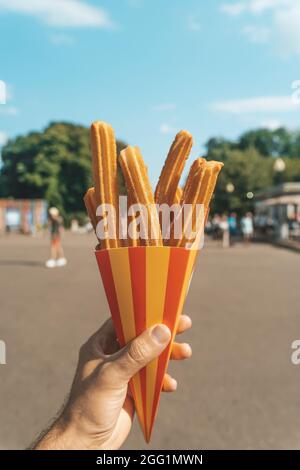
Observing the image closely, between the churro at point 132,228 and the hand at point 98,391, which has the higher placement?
the churro at point 132,228

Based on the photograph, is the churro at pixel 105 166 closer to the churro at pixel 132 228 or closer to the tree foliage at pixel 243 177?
the churro at pixel 132 228

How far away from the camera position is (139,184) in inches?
66.9

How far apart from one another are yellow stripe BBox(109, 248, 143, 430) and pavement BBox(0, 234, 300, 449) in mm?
1417

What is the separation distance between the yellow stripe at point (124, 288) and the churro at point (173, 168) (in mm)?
195

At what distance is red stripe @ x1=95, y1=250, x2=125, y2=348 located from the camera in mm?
1797

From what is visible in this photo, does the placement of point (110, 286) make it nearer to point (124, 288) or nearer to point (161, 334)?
point (124, 288)

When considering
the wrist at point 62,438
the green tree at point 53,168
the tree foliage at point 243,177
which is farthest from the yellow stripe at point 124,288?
the green tree at point 53,168

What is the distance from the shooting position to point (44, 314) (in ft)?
32.1

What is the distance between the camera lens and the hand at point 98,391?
181cm

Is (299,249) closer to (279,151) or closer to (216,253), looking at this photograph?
(216,253)

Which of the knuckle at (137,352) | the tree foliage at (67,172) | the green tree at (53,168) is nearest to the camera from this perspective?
the knuckle at (137,352)

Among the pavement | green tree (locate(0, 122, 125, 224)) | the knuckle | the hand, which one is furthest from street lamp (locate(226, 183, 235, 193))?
the knuckle

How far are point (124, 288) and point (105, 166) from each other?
1.22ft

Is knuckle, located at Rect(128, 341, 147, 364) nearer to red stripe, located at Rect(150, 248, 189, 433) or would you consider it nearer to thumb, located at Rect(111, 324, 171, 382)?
thumb, located at Rect(111, 324, 171, 382)
